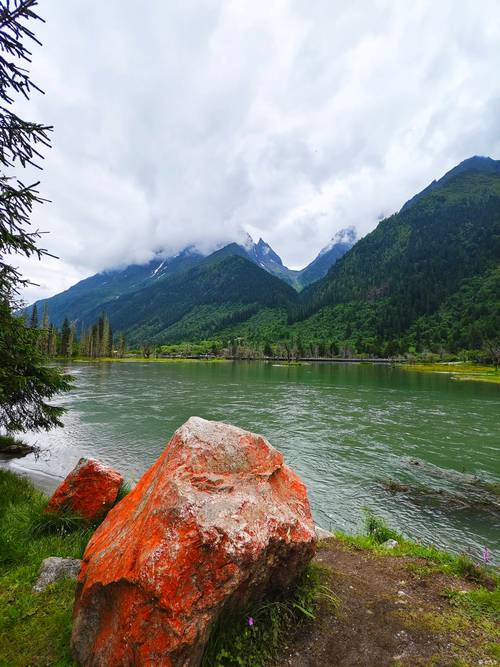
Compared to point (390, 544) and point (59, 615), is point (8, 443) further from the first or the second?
point (390, 544)

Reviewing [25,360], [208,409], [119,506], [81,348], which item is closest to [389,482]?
[119,506]

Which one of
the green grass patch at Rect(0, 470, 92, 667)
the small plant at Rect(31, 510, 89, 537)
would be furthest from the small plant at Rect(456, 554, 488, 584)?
the small plant at Rect(31, 510, 89, 537)

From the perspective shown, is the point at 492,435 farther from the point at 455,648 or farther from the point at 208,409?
the point at 455,648

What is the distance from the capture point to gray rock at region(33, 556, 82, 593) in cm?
643

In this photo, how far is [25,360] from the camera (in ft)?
36.0

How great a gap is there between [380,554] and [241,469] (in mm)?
5256

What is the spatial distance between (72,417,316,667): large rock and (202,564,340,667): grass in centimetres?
26

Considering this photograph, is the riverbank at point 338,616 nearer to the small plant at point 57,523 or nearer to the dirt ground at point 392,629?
the dirt ground at point 392,629

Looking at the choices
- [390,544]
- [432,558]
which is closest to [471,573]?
[432,558]

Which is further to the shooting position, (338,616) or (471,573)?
(471,573)

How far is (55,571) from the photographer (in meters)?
6.69

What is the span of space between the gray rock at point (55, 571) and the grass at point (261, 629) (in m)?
3.61

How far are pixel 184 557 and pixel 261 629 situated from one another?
6.34 ft

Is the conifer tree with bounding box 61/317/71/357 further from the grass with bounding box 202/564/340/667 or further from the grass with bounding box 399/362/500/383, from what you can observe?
the grass with bounding box 202/564/340/667
